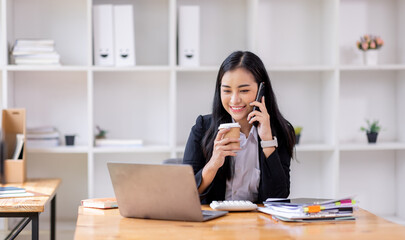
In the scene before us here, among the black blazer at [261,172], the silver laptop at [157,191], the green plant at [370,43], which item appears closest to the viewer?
the silver laptop at [157,191]

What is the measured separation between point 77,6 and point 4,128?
1.06 metres

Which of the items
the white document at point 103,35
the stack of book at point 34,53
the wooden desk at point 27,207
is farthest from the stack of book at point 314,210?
the stack of book at point 34,53

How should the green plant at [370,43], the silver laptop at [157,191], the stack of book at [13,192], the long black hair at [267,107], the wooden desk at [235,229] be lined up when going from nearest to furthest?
1. the wooden desk at [235,229]
2. the silver laptop at [157,191]
3. the long black hair at [267,107]
4. the stack of book at [13,192]
5. the green plant at [370,43]

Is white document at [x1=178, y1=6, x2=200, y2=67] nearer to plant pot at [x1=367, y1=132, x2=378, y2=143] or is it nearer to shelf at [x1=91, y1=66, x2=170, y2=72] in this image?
shelf at [x1=91, y1=66, x2=170, y2=72]

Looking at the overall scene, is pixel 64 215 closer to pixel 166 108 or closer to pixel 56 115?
pixel 56 115

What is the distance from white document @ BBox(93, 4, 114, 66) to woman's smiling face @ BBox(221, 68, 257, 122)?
1.41m

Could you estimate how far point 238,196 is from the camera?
7.57ft

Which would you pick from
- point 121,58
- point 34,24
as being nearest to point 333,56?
point 121,58

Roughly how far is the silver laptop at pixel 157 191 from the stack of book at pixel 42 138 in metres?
1.88

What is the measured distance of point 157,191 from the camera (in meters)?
1.71

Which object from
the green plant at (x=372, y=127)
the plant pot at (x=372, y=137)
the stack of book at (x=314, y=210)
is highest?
the green plant at (x=372, y=127)

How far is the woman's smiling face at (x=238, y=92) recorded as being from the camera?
227 centimetres

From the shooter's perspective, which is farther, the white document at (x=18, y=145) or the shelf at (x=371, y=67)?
the shelf at (x=371, y=67)

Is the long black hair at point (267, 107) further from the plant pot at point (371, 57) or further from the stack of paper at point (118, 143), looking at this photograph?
the plant pot at point (371, 57)
